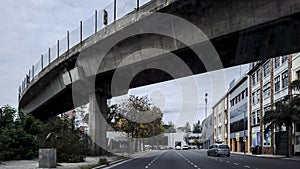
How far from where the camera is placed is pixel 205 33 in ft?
79.8

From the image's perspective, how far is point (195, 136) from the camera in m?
167

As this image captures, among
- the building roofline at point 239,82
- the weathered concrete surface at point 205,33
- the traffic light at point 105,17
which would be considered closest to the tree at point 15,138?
the weathered concrete surface at point 205,33

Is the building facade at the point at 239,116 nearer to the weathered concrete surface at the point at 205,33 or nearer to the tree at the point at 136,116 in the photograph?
the tree at the point at 136,116

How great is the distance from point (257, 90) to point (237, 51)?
52240 millimetres

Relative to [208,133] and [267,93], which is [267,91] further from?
[208,133]

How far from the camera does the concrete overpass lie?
2220cm

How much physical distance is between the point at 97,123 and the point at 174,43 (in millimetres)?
17315

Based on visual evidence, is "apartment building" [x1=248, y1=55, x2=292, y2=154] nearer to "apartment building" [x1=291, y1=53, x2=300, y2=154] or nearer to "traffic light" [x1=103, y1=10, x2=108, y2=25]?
"apartment building" [x1=291, y1=53, x2=300, y2=154]

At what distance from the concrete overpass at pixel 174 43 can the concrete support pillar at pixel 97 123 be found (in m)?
0.11

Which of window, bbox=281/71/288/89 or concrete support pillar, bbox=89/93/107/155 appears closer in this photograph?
concrete support pillar, bbox=89/93/107/155

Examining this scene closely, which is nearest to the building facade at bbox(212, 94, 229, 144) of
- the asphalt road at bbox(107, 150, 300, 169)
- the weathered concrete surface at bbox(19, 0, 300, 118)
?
the asphalt road at bbox(107, 150, 300, 169)

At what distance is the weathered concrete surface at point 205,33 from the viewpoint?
21.7m

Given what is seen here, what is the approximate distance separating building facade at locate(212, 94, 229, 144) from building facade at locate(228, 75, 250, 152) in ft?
18.8

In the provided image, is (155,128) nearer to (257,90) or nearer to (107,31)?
(257,90)
